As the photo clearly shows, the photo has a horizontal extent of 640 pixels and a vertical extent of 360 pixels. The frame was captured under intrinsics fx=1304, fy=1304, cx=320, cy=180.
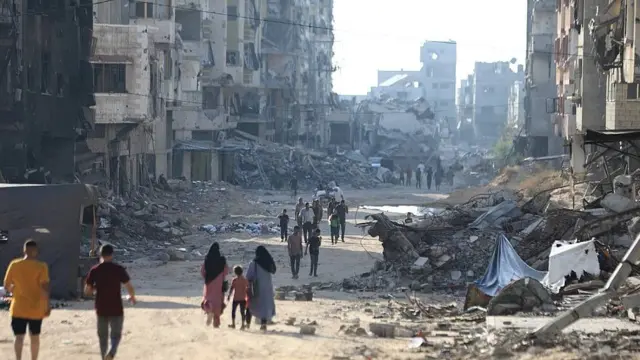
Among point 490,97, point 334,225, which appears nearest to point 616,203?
point 334,225

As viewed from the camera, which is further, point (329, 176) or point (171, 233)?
point (329, 176)

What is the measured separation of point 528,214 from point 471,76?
154 metres

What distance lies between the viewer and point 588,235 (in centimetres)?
2317

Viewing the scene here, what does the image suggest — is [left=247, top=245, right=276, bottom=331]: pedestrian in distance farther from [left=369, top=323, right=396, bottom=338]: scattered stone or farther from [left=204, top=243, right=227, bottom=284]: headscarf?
[left=369, top=323, right=396, bottom=338]: scattered stone

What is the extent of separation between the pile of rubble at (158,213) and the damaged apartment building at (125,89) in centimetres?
138

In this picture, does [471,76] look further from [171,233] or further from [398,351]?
[398,351]

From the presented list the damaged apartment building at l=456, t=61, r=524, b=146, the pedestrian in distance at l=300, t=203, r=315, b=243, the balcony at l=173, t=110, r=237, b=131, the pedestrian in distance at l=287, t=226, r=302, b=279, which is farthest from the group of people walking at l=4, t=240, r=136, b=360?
the damaged apartment building at l=456, t=61, r=524, b=146

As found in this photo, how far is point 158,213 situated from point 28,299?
28.8 m

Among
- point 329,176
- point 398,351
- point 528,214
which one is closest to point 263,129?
point 329,176

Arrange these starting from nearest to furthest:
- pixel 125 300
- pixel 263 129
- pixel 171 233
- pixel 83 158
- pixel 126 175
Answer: pixel 125 300, pixel 171 233, pixel 83 158, pixel 126 175, pixel 263 129

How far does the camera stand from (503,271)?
21922 mm

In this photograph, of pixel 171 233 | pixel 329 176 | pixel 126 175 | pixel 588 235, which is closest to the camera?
pixel 588 235

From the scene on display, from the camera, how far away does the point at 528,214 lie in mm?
27109

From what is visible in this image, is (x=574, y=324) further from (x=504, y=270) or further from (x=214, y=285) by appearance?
(x=504, y=270)
